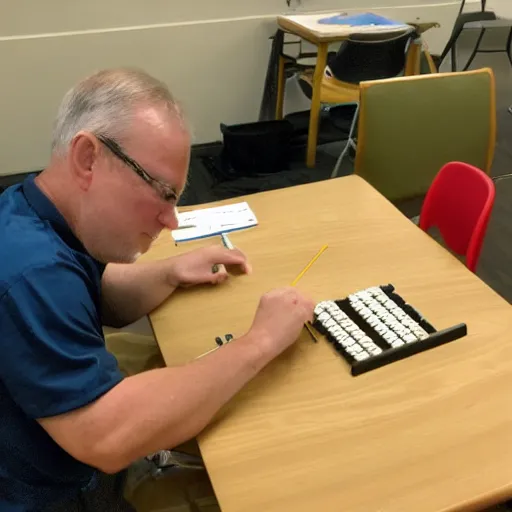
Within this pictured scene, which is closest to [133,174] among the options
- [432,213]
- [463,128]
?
[432,213]

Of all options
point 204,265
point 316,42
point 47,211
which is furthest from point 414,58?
point 47,211

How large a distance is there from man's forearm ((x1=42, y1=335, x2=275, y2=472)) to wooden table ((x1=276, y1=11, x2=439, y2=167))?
261cm

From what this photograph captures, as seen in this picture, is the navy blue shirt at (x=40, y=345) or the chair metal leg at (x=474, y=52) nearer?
the navy blue shirt at (x=40, y=345)

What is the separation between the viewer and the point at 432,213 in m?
1.74

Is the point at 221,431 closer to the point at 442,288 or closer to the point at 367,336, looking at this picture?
the point at 367,336

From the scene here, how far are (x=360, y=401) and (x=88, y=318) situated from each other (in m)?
0.46

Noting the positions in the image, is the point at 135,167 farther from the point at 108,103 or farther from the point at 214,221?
the point at 214,221

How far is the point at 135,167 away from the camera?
0.89 meters

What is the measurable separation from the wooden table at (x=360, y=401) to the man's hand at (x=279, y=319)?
50 mm

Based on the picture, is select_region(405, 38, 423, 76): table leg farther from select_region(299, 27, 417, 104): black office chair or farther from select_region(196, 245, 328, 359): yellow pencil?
select_region(196, 245, 328, 359): yellow pencil

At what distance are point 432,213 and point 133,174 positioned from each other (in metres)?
1.10

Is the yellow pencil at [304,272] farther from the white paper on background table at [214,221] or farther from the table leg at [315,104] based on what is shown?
the table leg at [315,104]

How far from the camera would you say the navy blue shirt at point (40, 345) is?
801 millimetres

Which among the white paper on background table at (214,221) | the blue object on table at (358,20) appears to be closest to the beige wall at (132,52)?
the blue object on table at (358,20)
